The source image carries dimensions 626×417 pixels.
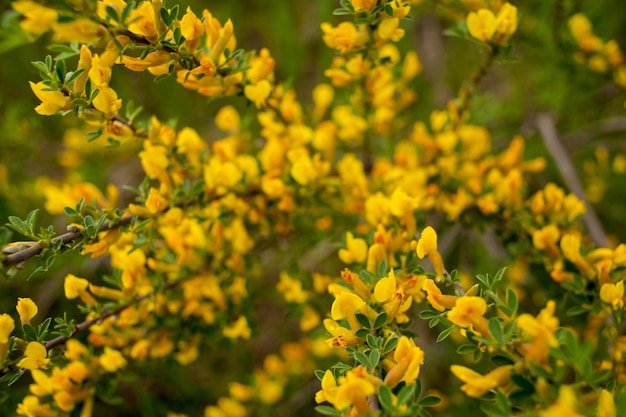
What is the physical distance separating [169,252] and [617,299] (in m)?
0.49

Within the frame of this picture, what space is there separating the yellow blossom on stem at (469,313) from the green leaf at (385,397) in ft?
0.24

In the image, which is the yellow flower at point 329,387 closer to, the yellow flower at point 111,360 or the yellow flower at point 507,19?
the yellow flower at point 111,360

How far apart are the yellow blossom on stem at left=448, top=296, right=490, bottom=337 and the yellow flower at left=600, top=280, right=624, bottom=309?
0.15m

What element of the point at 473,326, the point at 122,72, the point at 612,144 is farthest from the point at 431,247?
the point at 122,72

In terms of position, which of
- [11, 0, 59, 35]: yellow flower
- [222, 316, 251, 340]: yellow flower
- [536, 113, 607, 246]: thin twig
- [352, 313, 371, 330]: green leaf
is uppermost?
[11, 0, 59, 35]: yellow flower

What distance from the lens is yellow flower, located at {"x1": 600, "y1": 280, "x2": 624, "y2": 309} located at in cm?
49

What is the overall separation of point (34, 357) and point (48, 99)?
22 centimetres

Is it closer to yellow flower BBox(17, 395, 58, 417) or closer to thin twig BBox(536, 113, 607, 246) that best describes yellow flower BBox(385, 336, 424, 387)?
yellow flower BBox(17, 395, 58, 417)

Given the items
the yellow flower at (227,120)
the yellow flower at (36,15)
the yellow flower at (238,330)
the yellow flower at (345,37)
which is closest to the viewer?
the yellow flower at (36,15)

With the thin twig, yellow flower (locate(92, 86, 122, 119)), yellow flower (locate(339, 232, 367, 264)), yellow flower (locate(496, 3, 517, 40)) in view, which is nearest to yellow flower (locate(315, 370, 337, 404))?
yellow flower (locate(339, 232, 367, 264))

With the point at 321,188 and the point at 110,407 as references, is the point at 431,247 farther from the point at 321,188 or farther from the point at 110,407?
the point at 110,407

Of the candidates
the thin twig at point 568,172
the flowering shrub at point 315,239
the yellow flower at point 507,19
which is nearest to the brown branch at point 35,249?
the flowering shrub at point 315,239

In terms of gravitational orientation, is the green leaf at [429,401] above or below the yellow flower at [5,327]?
above

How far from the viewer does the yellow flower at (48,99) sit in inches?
18.1
